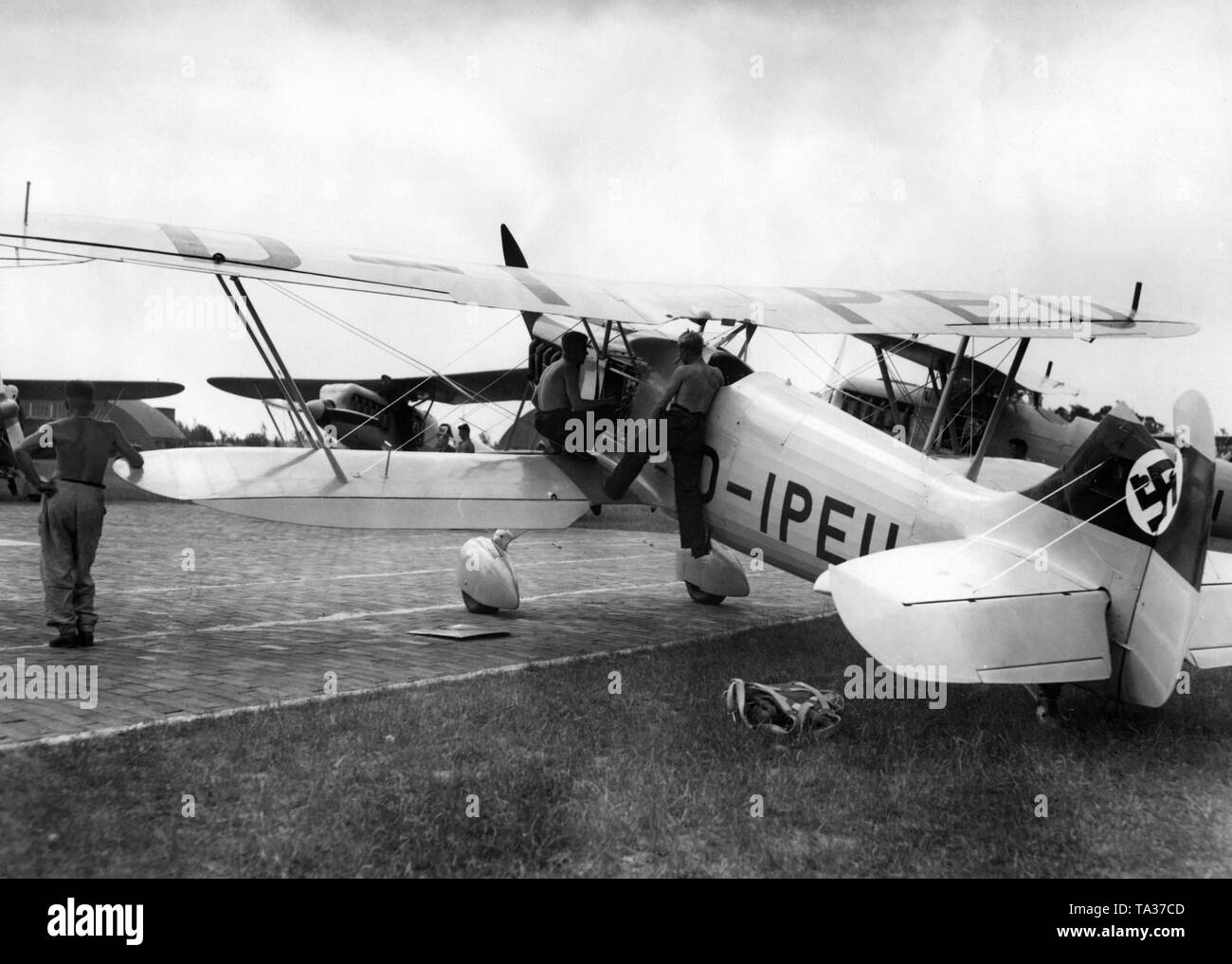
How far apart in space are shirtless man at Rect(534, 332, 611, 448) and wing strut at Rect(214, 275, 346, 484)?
175 centimetres

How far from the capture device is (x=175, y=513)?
65.9 ft

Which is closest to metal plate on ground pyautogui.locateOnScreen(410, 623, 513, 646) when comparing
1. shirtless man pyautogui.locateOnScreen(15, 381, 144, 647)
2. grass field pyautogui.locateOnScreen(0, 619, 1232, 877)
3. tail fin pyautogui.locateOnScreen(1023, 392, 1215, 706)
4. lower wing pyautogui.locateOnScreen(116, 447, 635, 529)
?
lower wing pyautogui.locateOnScreen(116, 447, 635, 529)

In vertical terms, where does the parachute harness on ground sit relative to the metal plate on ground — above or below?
above

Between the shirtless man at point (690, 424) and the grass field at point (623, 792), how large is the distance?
6.57ft

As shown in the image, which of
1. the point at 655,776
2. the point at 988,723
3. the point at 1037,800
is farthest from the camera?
the point at 988,723

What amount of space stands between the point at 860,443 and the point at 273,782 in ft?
13.9

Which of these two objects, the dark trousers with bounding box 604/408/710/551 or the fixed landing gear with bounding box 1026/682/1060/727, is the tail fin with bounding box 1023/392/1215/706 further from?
the dark trousers with bounding box 604/408/710/551

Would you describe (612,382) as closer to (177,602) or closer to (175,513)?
(177,602)

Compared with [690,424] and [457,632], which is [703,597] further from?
[690,424]

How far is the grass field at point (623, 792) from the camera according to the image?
358cm

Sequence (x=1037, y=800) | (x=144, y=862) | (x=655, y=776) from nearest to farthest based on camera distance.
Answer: (x=144, y=862), (x=1037, y=800), (x=655, y=776)

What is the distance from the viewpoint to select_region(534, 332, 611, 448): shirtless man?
846 centimetres

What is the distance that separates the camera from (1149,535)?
4691 millimetres
